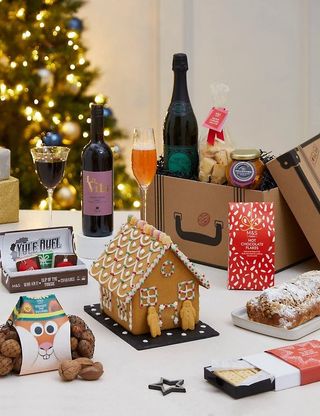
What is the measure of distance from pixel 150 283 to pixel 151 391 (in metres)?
0.26

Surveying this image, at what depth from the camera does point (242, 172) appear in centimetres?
213

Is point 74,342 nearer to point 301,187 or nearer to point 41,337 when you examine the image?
point 41,337

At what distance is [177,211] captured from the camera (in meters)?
2.28

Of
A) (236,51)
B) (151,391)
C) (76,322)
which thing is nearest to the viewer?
(151,391)

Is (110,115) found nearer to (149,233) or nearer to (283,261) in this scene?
(283,261)

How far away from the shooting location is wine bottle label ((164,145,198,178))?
7.56 ft

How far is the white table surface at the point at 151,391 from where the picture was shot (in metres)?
1.38

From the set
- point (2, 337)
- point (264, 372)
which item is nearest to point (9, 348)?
point (2, 337)

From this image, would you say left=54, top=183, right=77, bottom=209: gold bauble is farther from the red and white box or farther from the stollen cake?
the red and white box

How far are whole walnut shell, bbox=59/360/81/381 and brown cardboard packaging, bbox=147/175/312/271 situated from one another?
789 mm

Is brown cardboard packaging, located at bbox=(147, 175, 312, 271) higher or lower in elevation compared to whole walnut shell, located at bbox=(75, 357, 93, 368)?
higher

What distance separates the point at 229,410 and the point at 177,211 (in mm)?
951

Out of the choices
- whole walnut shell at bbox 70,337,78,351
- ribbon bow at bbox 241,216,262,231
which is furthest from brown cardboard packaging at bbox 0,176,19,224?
whole walnut shell at bbox 70,337,78,351

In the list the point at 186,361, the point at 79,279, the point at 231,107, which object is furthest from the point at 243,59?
the point at 186,361
